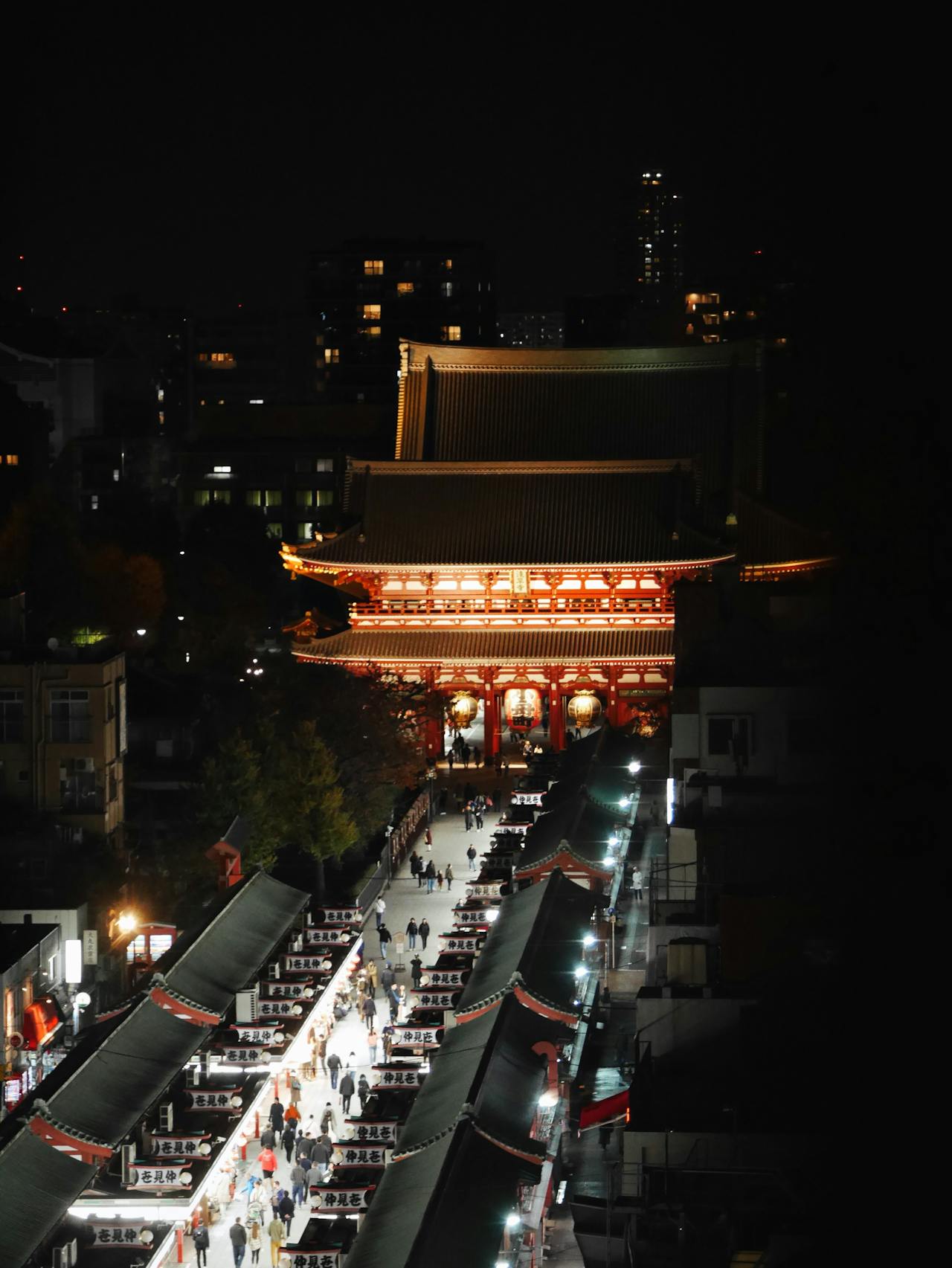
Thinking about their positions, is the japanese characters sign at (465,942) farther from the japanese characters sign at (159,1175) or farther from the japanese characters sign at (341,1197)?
the japanese characters sign at (341,1197)

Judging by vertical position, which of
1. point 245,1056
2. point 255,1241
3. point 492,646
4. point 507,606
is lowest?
point 255,1241

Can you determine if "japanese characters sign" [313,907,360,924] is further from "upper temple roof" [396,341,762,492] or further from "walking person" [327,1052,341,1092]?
"upper temple roof" [396,341,762,492]

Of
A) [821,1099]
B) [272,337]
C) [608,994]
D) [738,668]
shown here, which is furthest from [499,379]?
[272,337]

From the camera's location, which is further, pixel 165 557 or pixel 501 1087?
pixel 165 557

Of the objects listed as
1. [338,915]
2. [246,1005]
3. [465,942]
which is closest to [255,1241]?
[246,1005]

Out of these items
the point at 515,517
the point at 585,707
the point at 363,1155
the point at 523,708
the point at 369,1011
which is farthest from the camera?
the point at 515,517

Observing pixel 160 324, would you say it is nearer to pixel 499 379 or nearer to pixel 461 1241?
pixel 499 379

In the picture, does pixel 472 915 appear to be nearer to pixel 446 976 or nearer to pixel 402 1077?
pixel 446 976
